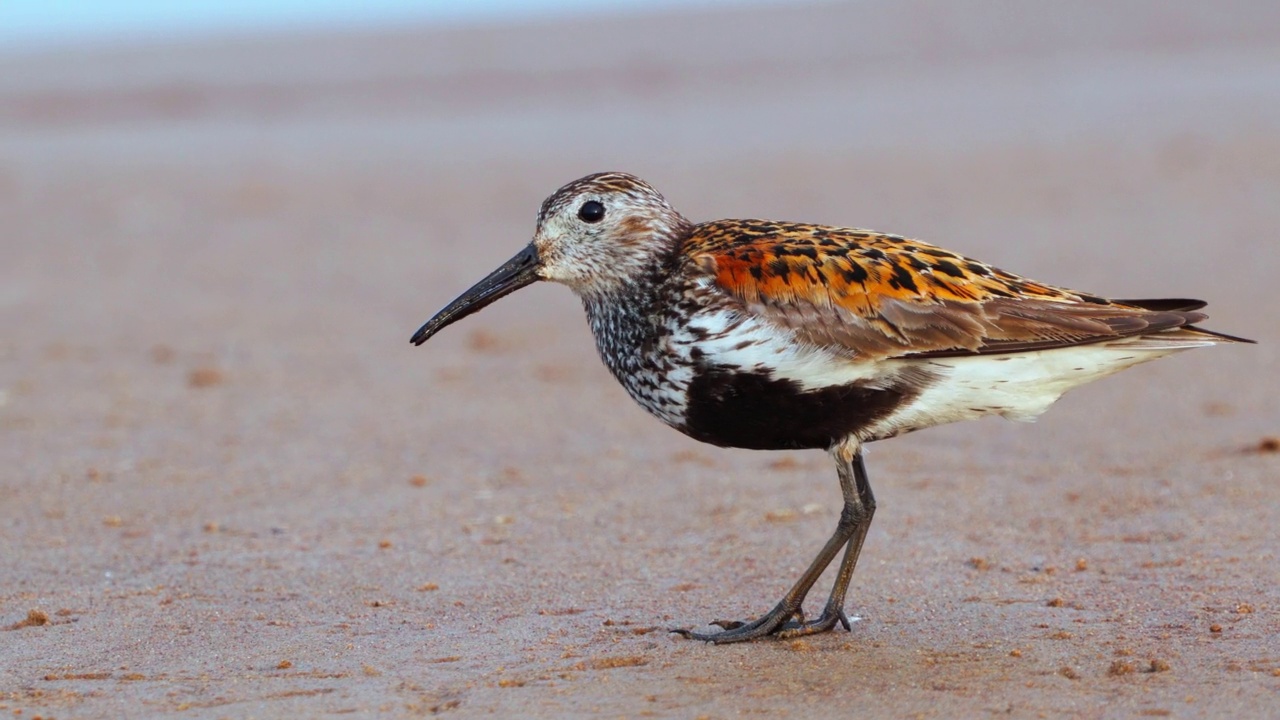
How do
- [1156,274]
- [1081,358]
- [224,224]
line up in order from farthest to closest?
[224,224] → [1156,274] → [1081,358]

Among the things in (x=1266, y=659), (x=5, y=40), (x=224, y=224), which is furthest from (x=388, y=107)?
(x=1266, y=659)

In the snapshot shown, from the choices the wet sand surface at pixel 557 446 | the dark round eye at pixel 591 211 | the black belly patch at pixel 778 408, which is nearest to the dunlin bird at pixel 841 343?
the black belly patch at pixel 778 408

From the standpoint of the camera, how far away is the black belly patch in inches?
220

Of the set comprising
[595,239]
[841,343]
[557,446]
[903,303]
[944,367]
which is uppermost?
[595,239]

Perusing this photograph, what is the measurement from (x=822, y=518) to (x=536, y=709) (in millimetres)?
2720

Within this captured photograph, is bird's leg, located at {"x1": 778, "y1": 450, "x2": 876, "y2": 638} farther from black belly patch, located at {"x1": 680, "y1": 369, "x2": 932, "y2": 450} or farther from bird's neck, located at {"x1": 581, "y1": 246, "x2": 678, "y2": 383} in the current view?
bird's neck, located at {"x1": 581, "y1": 246, "x2": 678, "y2": 383}

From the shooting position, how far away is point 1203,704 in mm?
4840

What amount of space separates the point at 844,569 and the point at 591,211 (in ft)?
5.58

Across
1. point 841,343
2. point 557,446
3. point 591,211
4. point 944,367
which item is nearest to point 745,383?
point 841,343

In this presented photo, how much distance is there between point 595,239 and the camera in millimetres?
6230

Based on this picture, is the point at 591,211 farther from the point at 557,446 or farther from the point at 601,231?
the point at 557,446

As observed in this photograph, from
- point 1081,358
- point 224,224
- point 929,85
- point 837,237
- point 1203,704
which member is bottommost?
point 1203,704

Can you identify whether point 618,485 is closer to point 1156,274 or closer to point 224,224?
point 1156,274

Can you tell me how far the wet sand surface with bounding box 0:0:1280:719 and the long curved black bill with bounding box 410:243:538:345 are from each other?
1.06m
